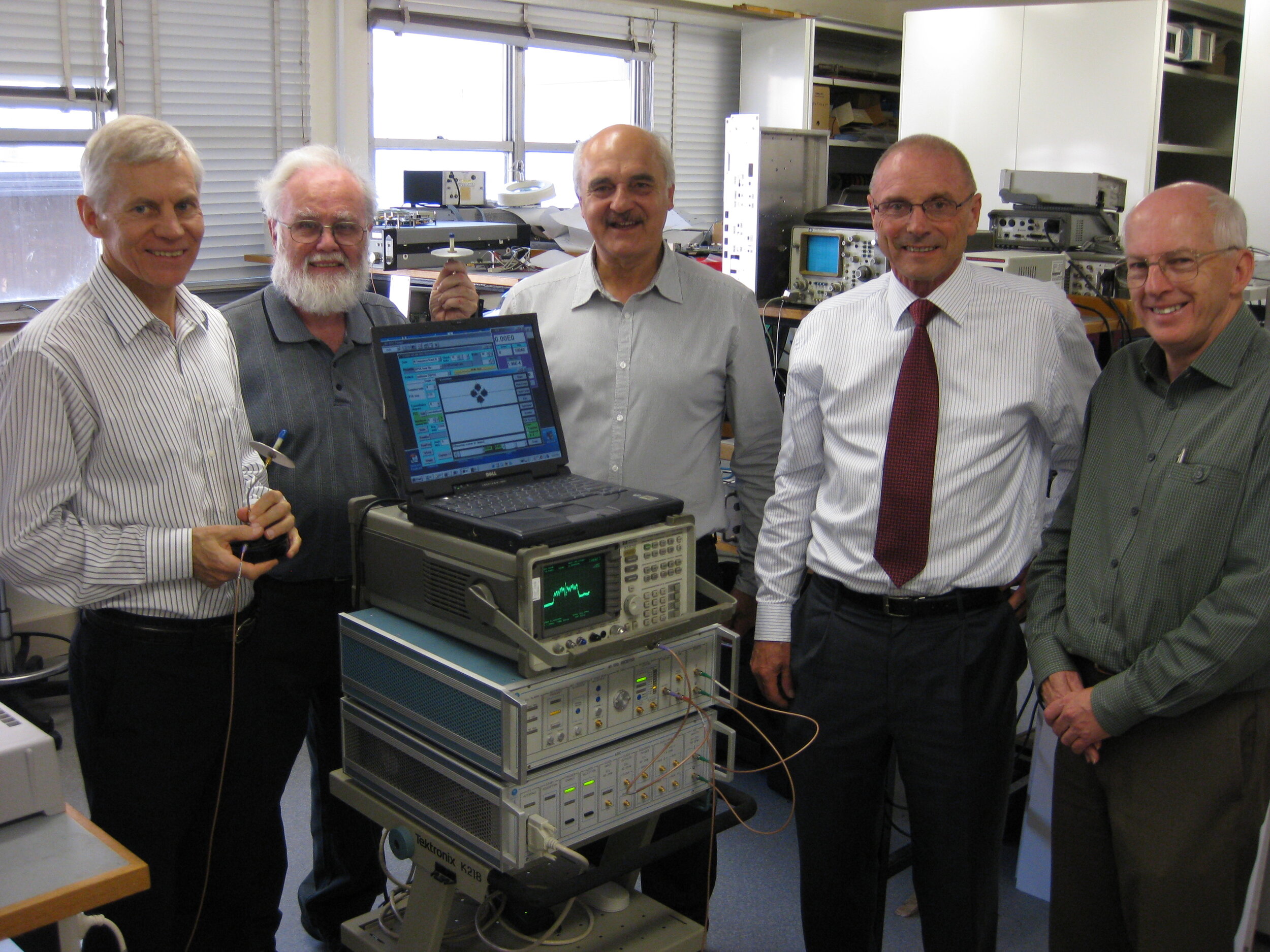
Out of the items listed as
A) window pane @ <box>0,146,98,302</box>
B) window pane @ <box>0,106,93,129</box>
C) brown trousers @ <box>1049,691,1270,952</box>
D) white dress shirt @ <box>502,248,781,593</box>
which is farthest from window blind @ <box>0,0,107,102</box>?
brown trousers @ <box>1049,691,1270,952</box>

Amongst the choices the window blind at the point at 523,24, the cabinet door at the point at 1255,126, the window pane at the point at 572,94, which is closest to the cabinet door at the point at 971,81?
the cabinet door at the point at 1255,126

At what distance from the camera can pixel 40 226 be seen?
14.5 feet

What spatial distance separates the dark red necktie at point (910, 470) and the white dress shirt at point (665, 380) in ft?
1.11

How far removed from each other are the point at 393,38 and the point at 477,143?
716 millimetres

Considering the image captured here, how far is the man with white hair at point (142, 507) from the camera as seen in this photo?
1487 millimetres

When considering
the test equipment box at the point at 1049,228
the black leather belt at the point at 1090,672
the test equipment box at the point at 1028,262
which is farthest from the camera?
the test equipment box at the point at 1049,228

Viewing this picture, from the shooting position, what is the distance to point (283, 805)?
280 centimetres

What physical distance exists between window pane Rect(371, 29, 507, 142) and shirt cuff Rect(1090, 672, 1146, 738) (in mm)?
4746

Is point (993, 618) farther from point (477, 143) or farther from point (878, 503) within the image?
point (477, 143)

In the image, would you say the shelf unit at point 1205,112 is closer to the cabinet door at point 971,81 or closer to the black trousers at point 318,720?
the cabinet door at point 971,81

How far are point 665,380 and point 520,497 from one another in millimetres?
497

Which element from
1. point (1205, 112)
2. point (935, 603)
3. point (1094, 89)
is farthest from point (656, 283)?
point (1205, 112)

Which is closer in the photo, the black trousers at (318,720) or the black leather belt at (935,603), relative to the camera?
the black leather belt at (935,603)

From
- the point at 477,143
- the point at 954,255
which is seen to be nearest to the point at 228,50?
the point at 477,143
